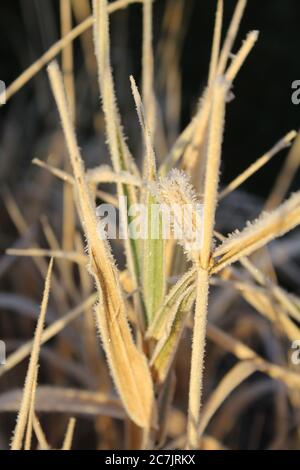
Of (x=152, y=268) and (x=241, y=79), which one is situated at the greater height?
(x=241, y=79)

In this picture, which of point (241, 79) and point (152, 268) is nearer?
point (152, 268)

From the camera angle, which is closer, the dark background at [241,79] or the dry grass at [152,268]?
the dry grass at [152,268]

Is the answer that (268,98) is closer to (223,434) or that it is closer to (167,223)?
(223,434)

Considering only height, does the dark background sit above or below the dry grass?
above

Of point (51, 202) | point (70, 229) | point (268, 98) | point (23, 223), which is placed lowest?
point (70, 229)

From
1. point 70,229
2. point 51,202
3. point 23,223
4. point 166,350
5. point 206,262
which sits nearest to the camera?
point 206,262

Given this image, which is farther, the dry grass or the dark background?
the dark background

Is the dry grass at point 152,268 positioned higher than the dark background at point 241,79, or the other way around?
the dark background at point 241,79
